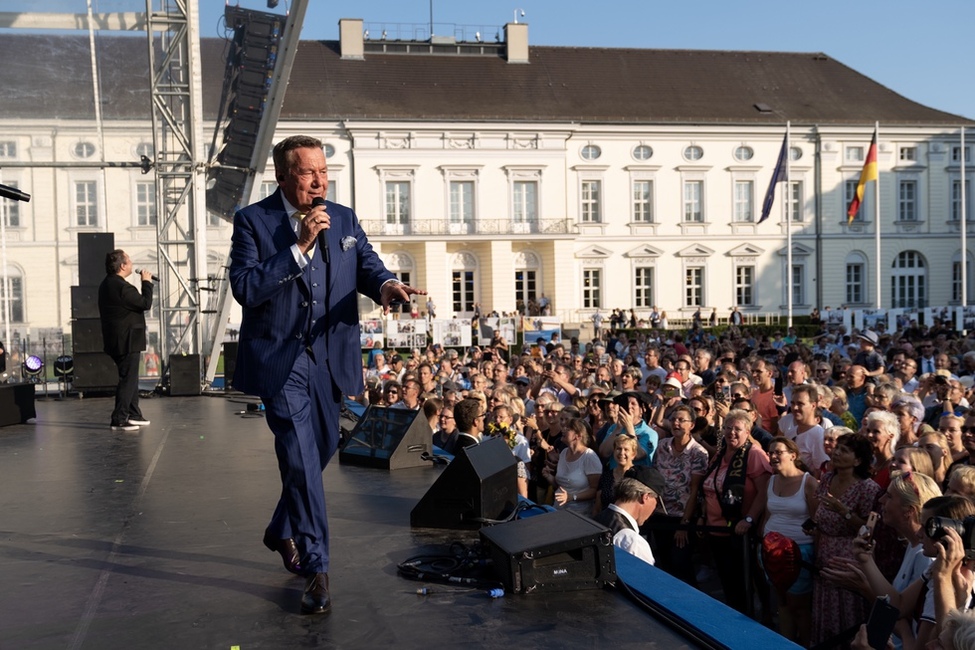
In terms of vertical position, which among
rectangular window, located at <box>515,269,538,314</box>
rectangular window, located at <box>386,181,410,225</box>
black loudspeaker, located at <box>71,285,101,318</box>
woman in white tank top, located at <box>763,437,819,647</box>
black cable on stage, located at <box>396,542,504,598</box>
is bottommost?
woman in white tank top, located at <box>763,437,819,647</box>

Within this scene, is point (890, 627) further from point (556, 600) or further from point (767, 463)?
point (767, 463)

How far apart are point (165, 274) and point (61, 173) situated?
434cm

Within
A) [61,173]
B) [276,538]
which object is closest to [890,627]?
[276,538]

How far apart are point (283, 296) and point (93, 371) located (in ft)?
32.7

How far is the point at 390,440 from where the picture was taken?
7117 millimetres

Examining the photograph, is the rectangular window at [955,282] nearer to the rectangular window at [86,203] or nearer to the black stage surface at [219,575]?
the rectangular window at [86,203]

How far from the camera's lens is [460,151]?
50.4 meters

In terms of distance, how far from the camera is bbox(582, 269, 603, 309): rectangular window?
5297 centimetres

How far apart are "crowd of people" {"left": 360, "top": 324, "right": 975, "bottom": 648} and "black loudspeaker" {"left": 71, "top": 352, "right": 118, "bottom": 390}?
5358 millimetres

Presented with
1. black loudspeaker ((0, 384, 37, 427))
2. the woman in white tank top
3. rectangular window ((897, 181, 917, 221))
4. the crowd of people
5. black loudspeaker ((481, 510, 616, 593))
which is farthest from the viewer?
rectangular window ((897, 181, 917, 221))

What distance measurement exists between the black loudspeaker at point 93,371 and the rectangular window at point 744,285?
45343 mm

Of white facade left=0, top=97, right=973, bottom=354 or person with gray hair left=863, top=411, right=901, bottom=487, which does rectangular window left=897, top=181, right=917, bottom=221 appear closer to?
white facade left=0, top=97, right=973, bottom=354

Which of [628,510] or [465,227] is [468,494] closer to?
[628,510]

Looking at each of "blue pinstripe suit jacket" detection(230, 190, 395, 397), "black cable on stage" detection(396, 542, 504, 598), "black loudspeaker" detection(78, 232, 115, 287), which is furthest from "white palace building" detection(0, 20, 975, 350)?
"black cable on stage" detection(396, 542, 504, 598)
